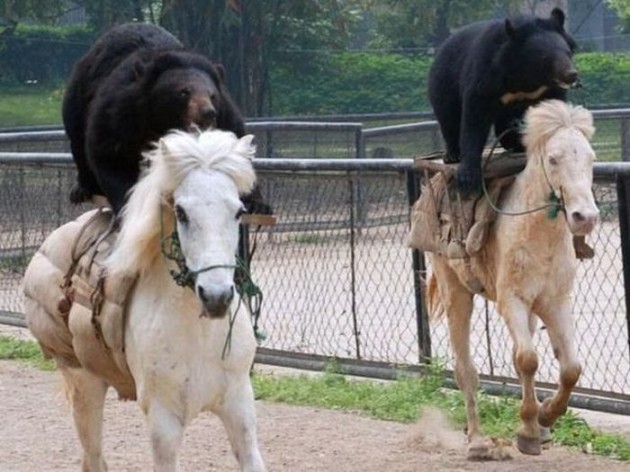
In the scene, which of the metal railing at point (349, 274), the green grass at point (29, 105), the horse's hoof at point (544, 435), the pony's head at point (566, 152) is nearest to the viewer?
the pony's head at point (566, 152)

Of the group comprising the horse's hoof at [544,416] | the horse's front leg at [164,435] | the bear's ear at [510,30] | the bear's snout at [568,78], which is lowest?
the horse's hoof at [544,416]

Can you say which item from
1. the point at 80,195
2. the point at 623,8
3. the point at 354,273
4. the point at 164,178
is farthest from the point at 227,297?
the point at 623,8

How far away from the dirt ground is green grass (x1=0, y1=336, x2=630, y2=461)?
0.41 feet

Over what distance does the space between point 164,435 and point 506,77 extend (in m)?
2.87

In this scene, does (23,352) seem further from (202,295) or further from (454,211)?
(202,295)

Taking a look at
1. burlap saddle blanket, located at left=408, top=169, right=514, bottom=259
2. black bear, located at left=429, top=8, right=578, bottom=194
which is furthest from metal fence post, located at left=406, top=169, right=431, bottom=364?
black bear, located at left=429, top=8, right=578, bottom=194

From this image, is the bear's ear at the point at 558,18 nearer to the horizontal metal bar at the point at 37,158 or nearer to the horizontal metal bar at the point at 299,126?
the horizontal metal bar at the point at 37,158

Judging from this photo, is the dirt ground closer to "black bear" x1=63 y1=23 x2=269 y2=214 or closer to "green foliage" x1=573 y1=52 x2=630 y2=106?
"black bear" x1=63 y1=23 x2=269 y2=214

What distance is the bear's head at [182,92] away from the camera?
6.05 meters

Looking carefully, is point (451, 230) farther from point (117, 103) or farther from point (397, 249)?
point (397, 249)

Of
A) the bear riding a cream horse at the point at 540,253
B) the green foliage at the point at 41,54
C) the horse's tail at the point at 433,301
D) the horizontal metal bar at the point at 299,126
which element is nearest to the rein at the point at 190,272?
the bear riding a cream horse at the point at 540,253

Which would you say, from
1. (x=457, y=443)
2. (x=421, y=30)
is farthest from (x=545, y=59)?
(x=421, y=30)

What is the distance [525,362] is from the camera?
7.54 metres

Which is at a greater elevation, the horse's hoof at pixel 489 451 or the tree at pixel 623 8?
the horse's hoof at pixel 489 451
